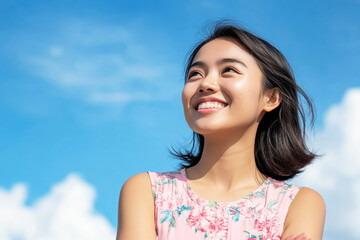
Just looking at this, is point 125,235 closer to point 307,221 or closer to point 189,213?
point 189,213

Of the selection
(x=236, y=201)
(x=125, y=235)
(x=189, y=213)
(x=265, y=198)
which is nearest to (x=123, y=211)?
(x=125, y=235)

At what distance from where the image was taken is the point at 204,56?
403cm

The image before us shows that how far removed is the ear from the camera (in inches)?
164

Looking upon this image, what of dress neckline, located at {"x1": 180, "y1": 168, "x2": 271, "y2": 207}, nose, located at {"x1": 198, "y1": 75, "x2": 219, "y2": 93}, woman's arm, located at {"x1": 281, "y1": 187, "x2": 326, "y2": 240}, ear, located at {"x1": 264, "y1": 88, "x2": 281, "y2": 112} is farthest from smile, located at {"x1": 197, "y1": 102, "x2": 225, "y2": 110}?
woman's arm, located at {"x1": 281, "y1": 187, "x2": 326, "y2": 240}

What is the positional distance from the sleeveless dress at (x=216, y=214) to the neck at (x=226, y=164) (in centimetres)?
15

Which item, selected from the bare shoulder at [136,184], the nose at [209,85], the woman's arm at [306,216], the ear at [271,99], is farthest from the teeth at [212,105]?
the woman's arm at [306,216]

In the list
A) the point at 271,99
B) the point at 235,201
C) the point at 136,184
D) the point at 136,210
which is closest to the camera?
the point at 136,210

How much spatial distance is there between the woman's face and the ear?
71mm

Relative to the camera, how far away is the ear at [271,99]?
13.6 ft

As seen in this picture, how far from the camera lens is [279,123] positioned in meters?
4.36

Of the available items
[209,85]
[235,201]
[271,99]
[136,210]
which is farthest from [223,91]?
[136,210]

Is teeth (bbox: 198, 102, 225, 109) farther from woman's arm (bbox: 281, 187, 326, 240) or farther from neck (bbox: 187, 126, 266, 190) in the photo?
woman's arm (bbox: 281, 187, 326, 240)

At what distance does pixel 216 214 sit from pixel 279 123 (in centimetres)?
111

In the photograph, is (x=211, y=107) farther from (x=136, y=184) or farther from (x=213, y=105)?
(x=136, y=184)
